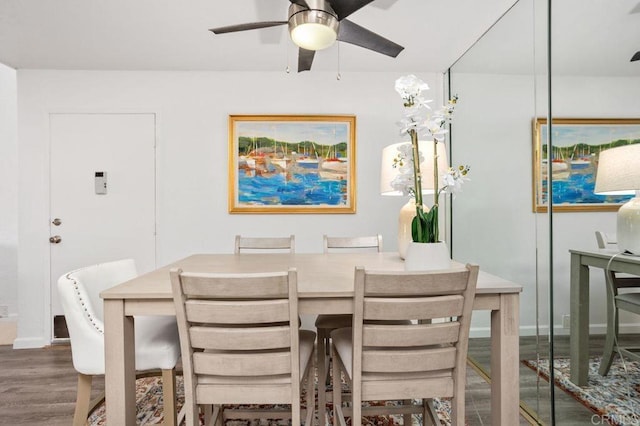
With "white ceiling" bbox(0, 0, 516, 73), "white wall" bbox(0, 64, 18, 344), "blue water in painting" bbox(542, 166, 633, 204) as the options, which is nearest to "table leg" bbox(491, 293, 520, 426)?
"blue water in painting" bbox(542, 166, 633, 204)

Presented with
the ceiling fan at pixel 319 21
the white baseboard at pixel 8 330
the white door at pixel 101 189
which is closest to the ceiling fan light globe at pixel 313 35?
the ceiling fan at pixel 319 21

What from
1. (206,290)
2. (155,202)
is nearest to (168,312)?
(206,290)

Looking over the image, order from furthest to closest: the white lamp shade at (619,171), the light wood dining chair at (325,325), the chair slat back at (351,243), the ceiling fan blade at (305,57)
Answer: the chair slat back at (351,243)
the ceiling fan blade at (305,57)
the light wood dining chair at (325,325)
the white lamp shade at (619,171)

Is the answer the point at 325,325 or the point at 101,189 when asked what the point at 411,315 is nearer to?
the point at 325,325

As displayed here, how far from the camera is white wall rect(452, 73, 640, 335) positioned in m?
1.42

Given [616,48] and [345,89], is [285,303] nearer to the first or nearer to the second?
[616,48]

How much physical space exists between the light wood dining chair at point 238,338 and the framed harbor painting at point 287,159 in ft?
6.74

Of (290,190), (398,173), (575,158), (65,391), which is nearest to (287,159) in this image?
(290,190)

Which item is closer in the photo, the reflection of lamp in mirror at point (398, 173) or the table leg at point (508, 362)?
the table leg at point (508, 362)

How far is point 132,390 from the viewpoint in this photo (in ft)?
4.45

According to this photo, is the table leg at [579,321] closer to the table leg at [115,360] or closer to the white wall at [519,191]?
the white wall at [519,191]

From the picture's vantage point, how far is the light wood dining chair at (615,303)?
4.22 ft

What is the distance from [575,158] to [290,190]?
2204mm

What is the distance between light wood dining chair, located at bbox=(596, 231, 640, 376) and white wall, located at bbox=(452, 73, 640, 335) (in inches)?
1.2
